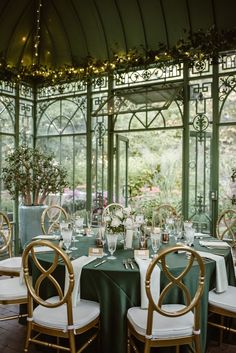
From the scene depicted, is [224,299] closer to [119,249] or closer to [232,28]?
[119,249]

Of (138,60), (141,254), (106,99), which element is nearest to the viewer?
(141,254)

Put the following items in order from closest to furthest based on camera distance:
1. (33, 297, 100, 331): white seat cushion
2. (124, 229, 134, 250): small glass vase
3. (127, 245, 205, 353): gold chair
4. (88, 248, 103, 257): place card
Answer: (127, 245, 205, 353): gold chair
(33, 297, 100, 331): white seat cushion
(88, 248, 103, 257): place card
(124, 229, 134, 250): small glass vase

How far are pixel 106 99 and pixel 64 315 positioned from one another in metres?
4.37

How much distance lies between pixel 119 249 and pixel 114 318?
76 cm

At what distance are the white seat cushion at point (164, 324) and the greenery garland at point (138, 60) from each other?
400 cm

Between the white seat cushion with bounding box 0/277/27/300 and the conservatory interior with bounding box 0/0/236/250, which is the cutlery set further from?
the conservatory interior with bounding box 0/0/236/250

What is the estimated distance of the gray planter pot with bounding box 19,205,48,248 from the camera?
5816 mm

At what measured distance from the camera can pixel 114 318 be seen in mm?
2586

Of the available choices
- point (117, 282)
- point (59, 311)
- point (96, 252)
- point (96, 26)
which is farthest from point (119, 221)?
point (96, 26)

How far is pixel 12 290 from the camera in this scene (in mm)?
2926

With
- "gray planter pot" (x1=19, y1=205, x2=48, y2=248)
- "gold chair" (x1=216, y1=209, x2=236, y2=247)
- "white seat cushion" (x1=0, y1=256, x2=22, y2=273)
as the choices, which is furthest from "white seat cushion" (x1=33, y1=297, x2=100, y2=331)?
"gray planter pot" (x1=19, y1=205, x2=48, y2=248)

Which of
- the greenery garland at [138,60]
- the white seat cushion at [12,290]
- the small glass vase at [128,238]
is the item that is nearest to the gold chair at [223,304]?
the small glass vase at [128,238]

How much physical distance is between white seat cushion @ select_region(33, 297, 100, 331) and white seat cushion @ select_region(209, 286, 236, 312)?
0.96 meters

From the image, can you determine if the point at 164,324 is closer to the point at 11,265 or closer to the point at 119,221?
the point at 119,221
